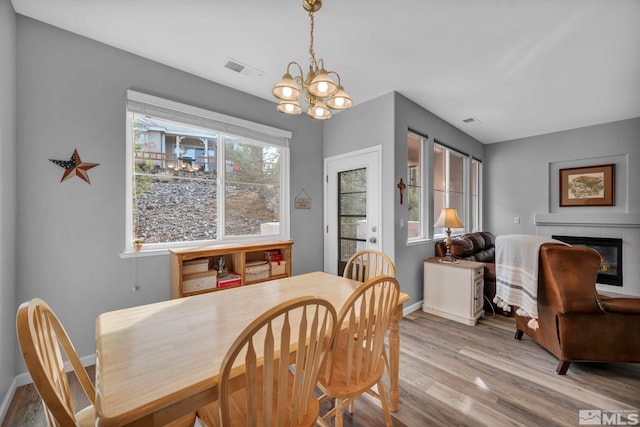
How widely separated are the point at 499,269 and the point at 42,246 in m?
3.78

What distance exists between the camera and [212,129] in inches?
110

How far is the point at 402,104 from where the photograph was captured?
3.18 meters

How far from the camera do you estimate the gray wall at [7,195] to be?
1.65 m

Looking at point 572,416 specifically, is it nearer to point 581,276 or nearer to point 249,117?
point 581,276

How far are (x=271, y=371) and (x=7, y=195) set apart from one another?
7.14 ft

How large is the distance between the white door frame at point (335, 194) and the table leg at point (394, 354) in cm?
161

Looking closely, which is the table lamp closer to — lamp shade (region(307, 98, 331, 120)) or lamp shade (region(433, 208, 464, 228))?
lamp shade (region(433, 208, 464, 228))

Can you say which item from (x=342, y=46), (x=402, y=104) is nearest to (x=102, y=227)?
(x=342, y=46)

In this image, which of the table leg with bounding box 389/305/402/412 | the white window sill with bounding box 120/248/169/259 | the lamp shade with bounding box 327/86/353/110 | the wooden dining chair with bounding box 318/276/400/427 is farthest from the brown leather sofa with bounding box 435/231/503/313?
the white window sill with bounding box 120/248/169/259

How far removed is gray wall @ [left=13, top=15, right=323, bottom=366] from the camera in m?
1.93

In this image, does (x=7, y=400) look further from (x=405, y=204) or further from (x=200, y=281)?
(x=405, y=204)

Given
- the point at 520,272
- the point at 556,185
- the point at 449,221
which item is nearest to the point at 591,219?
the point at 556,185

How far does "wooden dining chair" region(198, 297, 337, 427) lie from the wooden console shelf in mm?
1502

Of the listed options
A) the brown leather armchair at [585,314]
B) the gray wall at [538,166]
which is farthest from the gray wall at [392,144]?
the gray wall at [538,166]
